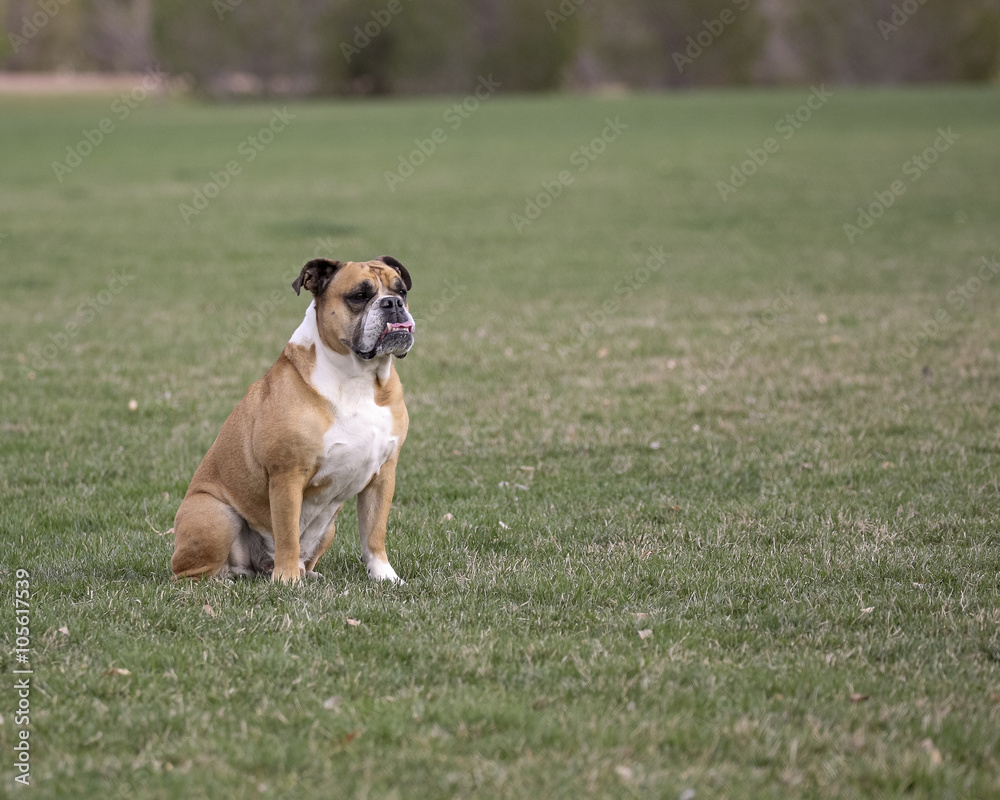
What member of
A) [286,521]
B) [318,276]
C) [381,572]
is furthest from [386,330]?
[381,572]

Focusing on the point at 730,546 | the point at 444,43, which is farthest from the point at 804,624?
the point at 444,43

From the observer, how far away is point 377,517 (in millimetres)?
5562

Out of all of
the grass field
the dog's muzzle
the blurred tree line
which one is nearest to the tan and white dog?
the dog's muzzle

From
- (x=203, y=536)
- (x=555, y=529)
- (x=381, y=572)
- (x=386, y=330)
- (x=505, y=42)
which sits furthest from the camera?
(x=505, y=42)

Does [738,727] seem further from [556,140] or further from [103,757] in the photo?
[556,140]

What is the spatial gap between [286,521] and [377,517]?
50 cm

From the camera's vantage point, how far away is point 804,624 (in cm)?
492

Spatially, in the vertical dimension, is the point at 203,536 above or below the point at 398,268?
below

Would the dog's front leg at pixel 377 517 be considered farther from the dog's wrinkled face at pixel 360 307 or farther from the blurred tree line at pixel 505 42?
the blurred tree line at pixel 505 42

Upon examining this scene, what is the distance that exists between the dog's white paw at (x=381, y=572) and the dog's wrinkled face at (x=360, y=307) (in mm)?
1059

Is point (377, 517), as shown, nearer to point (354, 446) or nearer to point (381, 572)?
point (381, 572)

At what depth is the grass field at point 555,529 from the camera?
3850mm

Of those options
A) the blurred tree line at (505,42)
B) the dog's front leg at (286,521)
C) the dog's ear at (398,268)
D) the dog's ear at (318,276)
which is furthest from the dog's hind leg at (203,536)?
the blurred tree line at (505,42)

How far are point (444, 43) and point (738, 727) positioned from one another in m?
64.4
